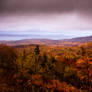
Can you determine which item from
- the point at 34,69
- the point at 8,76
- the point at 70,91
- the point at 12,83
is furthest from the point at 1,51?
the point at 70,91

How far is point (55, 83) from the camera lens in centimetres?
1148

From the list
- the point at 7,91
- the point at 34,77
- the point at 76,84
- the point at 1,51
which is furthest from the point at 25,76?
the point at 76,84

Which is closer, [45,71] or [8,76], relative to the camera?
[8,76]

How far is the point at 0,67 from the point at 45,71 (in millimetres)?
6253

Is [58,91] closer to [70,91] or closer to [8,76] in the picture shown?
[70,91]

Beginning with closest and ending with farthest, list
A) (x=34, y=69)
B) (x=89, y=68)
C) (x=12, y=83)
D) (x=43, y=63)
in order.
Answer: (x=12, y=83), (x=89, y=68), (x=34, y=69), (x=43, y=63)

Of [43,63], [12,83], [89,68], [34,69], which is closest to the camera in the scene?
[12,83]

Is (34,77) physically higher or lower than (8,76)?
lower

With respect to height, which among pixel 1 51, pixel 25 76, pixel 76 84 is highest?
pixel 1 51

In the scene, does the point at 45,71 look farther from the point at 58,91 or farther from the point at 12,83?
the point at 12,83

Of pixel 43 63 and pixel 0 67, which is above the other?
pixel 0 67

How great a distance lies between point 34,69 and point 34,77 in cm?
216

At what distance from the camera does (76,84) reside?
549 inches

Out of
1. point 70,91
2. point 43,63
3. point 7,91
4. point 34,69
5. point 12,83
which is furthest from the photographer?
point 43,63
